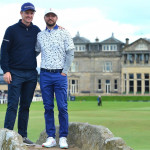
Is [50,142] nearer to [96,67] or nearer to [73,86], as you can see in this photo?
[73,86]

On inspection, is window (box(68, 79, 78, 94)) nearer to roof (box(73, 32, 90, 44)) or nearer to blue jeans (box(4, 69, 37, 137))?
roof (box(73, 32, 90, 44))

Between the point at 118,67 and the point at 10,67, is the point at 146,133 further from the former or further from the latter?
the point at 118,67

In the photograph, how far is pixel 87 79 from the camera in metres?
84.7

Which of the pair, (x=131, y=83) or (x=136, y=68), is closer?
(x=131, y=83)

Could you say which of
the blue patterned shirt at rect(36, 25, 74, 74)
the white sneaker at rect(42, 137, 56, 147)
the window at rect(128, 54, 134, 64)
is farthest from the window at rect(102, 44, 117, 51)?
the white sneaker at rect(42, 137, 56, 147)

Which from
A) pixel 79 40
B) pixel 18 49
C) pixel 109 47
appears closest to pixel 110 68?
pixel 109 47

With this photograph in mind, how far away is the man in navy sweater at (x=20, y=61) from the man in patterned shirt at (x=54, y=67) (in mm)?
303

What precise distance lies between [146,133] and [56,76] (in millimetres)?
7559

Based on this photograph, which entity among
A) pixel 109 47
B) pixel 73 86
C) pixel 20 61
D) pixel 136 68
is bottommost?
pixel 20 61

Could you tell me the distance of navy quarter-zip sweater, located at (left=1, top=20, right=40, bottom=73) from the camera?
25.2ft

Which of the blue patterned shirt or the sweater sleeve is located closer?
the blue patterned shirt

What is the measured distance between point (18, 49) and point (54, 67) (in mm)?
788

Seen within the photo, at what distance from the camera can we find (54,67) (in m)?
7.41

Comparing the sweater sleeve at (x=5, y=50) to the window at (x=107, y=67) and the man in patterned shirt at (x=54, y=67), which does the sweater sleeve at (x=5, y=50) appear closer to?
the man in patterned shirt at (x=54, y=67)
